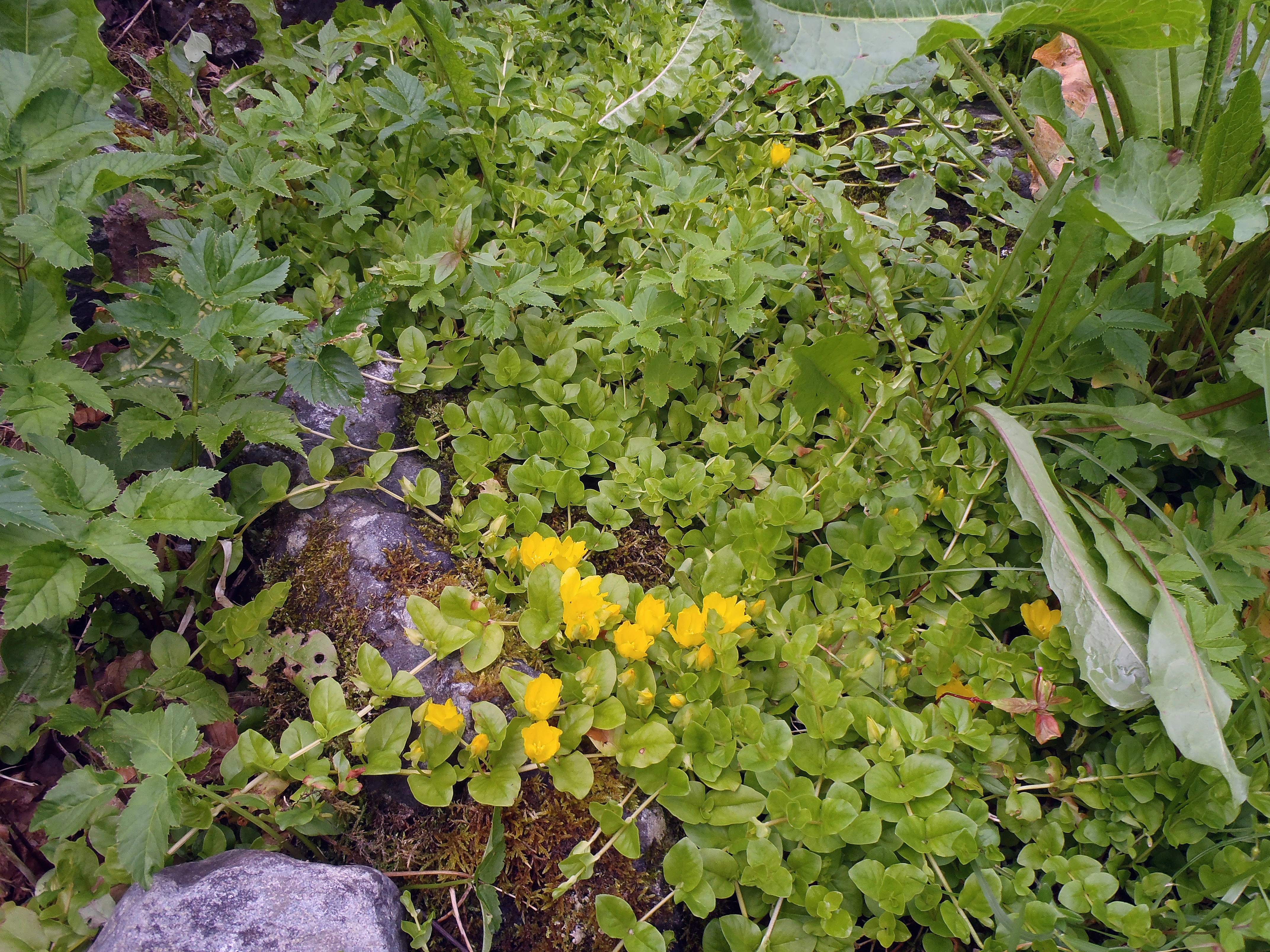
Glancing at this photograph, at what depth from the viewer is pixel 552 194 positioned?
9.69 feet

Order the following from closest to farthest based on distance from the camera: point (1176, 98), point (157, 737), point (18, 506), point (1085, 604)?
point (18, 506), point (157, 737), point (1085, 604), point (1176, 98)

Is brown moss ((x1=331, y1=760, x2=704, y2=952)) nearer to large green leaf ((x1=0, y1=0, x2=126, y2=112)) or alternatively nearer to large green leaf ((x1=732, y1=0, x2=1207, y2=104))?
large green leaf ((x1=732, y1=0, x2=1207, y2=104))

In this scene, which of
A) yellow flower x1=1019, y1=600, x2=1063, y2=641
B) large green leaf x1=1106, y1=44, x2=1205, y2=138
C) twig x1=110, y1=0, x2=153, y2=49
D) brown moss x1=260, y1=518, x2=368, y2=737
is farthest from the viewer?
twig x1=110, y1=0, x2=153, y2=49

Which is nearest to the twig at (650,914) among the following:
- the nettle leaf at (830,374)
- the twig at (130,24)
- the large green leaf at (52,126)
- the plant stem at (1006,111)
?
the nettle leaf at (830,374)

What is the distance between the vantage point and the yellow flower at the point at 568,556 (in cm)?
204

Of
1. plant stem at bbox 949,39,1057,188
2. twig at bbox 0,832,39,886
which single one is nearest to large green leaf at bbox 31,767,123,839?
twig at bbox 0,832,39,886

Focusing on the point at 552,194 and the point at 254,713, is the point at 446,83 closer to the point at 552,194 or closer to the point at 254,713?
the point at 552,194

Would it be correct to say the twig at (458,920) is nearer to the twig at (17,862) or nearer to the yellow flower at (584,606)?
the yellow flower at (584,606)

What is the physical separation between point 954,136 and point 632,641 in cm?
236

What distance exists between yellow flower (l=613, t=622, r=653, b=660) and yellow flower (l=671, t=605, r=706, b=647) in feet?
0.26

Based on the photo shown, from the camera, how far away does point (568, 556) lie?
6.71 ft

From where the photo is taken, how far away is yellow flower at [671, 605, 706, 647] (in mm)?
1928

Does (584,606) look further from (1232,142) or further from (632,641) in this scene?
(1232,142)

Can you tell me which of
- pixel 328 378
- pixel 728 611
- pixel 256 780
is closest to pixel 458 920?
pixel 256 780
